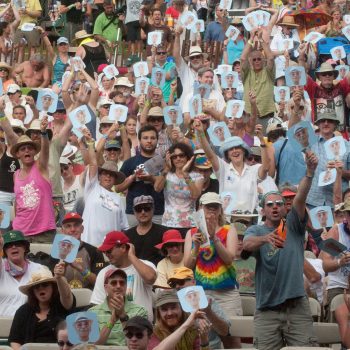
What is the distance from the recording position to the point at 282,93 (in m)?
21.0

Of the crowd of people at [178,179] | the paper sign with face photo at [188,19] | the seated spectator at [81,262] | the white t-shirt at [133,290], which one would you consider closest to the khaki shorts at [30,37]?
the crowd of people at [178,179]

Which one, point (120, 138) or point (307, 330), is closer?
point (307, 330)

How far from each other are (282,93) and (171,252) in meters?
5.68

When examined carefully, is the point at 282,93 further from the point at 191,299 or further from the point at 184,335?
the point at 191,299

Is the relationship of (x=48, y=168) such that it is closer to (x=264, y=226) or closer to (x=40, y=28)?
(x=264, y=226)

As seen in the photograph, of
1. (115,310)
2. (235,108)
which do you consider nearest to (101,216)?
(235,108)

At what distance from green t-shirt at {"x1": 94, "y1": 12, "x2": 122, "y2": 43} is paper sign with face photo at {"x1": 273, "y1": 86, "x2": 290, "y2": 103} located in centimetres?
628

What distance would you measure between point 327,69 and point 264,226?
7.04m

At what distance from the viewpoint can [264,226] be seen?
572 inches

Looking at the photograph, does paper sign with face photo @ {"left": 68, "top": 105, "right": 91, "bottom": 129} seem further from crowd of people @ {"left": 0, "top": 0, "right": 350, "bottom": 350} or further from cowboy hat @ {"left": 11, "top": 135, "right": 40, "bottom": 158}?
cowboy hat @ {"left": 11, "top": 135, "right": 40, "bottom": 158}

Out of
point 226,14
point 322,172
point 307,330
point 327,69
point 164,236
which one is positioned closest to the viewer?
point 307,330

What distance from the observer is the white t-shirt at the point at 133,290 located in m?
15.0

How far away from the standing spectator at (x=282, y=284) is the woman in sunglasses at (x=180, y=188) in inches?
120

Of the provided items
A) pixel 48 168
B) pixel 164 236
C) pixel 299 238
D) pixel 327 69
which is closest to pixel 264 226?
pixel 299 238
